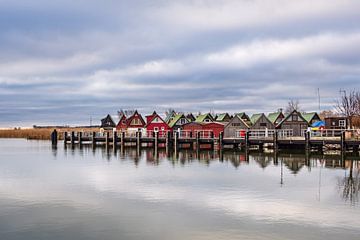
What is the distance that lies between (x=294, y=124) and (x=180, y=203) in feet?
155

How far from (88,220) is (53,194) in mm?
5919

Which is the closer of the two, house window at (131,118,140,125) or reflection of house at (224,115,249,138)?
reflection of house at (224,115,249,138)

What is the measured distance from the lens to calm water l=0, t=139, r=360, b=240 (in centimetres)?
1388

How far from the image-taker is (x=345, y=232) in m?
13.8

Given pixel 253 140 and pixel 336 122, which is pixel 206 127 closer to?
pixel 253 140

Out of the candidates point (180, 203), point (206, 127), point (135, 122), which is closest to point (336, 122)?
point (206, 127)

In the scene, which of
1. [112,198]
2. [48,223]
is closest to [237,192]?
[112,198]

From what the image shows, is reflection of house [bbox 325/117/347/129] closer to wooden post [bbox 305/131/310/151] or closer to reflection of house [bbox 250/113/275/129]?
reflection of house [bbox 250/113/275/129]

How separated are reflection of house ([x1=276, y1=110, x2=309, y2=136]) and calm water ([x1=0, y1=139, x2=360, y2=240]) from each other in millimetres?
30896

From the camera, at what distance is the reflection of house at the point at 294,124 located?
62.3 meters

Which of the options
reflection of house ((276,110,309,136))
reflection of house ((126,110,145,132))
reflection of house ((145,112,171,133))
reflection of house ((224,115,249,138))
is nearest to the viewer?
reflection of house ((224,115,249,138))

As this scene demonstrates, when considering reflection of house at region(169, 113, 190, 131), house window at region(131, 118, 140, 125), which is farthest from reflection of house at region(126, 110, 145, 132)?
reflection of house at region(169, 113, 190, 131)

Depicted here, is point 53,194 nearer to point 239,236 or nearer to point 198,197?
point 198,197

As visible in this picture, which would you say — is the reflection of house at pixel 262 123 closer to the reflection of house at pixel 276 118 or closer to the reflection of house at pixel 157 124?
the reflection of house at pixel 276 118
